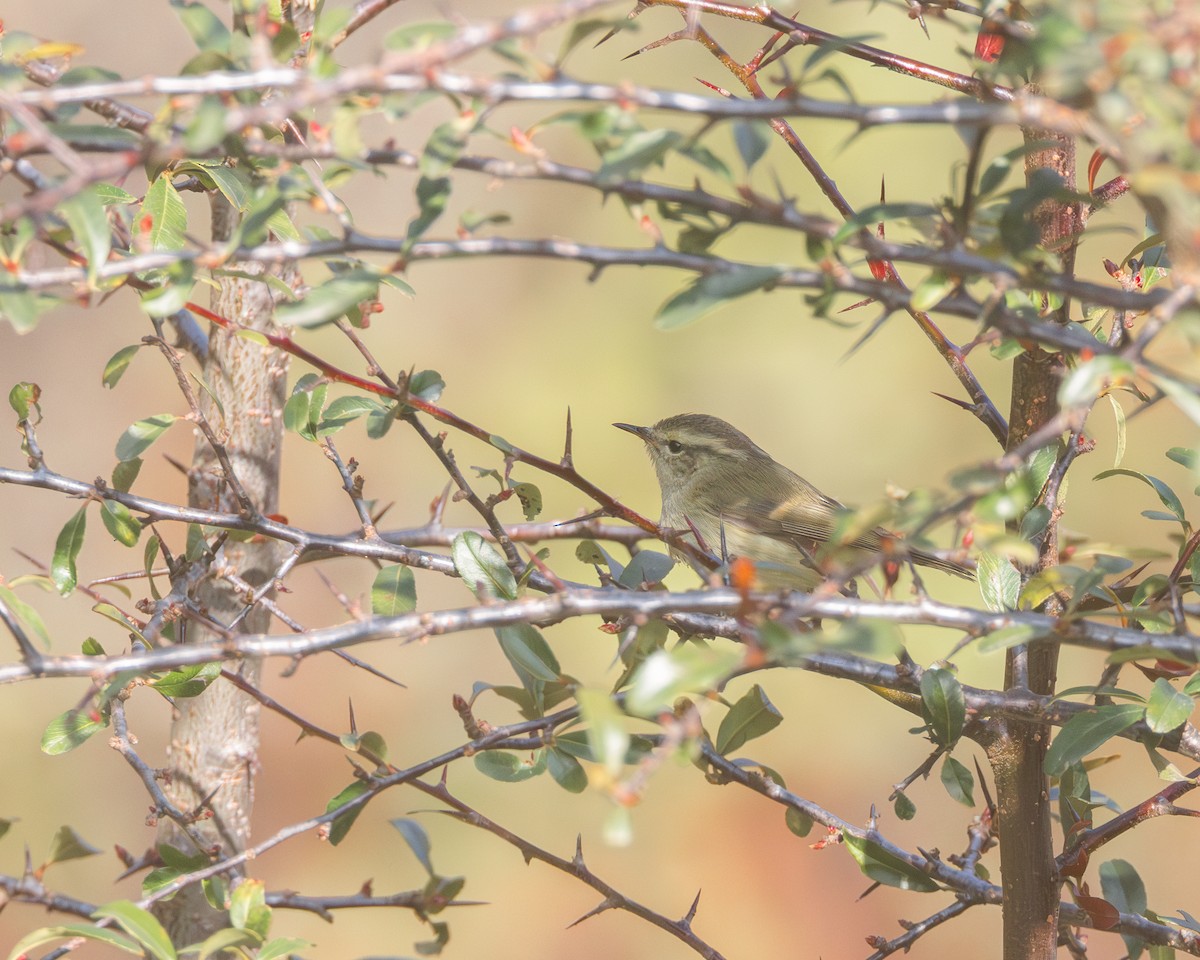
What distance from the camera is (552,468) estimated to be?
2182 mm

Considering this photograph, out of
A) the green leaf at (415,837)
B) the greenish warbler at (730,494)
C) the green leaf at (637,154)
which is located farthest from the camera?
the greenish warbler at (730,494)

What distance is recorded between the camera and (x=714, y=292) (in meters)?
1.39

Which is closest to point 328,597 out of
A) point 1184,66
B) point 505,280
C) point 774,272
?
point 505,280

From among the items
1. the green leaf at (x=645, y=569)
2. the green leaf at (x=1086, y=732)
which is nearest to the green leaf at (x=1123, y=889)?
the green leaf at (x=1086, y=732)

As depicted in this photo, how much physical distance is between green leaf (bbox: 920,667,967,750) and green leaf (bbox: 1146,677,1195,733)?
30cm

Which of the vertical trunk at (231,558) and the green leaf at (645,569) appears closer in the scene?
the green leaf at (645,569)

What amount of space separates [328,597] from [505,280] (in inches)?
79.4

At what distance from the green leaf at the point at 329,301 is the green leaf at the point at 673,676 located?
1.80 feet

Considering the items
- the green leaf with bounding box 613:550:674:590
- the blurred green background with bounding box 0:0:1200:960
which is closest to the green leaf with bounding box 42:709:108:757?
the green leaf with bounding box 613:550:674:590

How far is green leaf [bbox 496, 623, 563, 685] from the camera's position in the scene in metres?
2.04

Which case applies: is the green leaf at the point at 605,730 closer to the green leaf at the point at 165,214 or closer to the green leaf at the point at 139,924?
the green leaf at the point at 139,924

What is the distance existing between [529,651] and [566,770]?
0.21 m

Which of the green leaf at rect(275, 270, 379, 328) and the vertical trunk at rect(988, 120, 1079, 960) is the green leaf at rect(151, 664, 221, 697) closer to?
the green leaf at rect(275, 270, 379, 328)

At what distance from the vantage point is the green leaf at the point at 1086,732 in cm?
189
